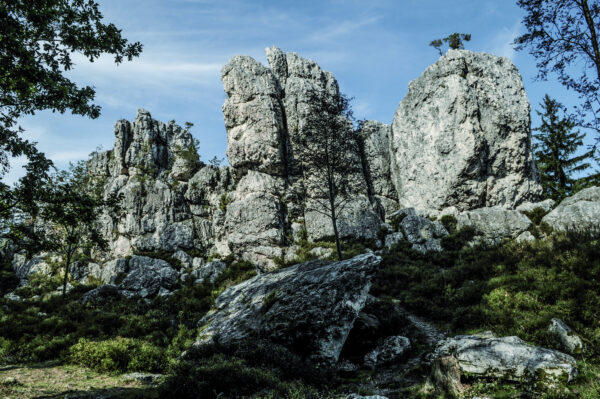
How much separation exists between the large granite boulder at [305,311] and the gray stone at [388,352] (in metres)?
1.20

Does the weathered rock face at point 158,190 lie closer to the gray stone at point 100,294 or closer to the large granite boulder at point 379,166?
the gray stone at point 100,294

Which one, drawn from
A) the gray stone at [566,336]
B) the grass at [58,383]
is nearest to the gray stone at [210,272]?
the grass at [58,383]

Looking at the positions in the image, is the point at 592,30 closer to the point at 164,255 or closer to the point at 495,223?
the point at 495,223

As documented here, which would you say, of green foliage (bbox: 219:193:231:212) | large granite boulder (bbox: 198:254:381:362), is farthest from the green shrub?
green foliage (bbox: 219:193:231:212)

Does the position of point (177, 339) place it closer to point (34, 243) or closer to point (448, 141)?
point (34, 243)

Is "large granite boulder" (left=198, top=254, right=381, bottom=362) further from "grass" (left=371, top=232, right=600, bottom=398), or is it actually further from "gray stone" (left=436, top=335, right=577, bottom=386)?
"grass" (left=371, top=232, right=600, bottom=398)

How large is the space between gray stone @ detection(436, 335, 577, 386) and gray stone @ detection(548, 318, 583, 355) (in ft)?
4.72

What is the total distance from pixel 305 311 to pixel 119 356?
696 cm

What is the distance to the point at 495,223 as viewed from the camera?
92.3 ft

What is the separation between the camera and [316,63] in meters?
44.5

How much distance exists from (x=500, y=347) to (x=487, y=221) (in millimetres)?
24691

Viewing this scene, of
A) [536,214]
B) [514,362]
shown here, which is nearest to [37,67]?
[514,362]

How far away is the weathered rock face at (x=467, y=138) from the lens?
3444 centimetres

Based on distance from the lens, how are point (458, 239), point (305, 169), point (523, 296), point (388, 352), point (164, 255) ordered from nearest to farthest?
1. point (388, 352)
2. point (523, 296)
3. point (458, 239)
4. point (164, 255)
5. point (305, 169)
